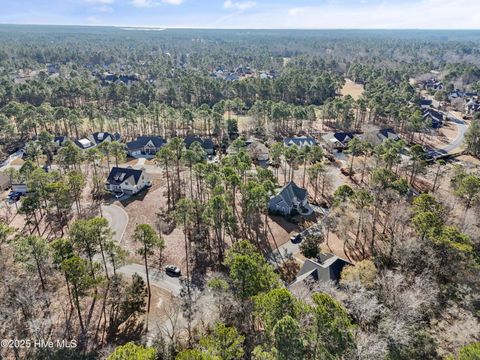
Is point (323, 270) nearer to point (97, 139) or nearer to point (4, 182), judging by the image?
point (4, 182)

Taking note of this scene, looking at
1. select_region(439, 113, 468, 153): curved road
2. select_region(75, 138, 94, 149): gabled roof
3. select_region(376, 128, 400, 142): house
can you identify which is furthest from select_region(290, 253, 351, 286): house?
select_region(75, 138, 94, 149): gabled roof

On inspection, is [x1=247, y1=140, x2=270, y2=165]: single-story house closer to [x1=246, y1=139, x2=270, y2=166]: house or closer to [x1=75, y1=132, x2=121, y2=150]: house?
[x1=246, y1=139, x2=270, y2=166]: house

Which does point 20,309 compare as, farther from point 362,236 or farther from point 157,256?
point 362,236

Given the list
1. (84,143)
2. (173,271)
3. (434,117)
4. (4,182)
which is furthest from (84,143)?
(434,117)

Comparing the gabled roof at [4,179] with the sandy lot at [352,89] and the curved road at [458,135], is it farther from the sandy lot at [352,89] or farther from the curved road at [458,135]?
the sandy lot at [352,89]

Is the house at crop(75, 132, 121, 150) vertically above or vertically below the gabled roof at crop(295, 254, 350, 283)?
below

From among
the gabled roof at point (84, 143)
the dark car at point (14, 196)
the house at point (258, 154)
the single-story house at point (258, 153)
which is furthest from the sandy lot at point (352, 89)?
the dark car at point (14, 196)

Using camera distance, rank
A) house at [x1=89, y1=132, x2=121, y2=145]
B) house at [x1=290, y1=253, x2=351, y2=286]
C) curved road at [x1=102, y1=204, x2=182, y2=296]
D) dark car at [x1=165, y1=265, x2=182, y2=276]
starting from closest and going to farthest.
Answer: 1. house at [x1=290, y1=253, x2=351, y2=286]
2. curved road at [x1=102, y1=204, x2=182, y2=296]
3. dark car at [x1=165, y1=265, x2=182, y2=276]
4. house at [x1=89, y1=132, x2=121, y2=145]

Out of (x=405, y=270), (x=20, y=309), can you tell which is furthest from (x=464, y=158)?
(x=20, y=309)
